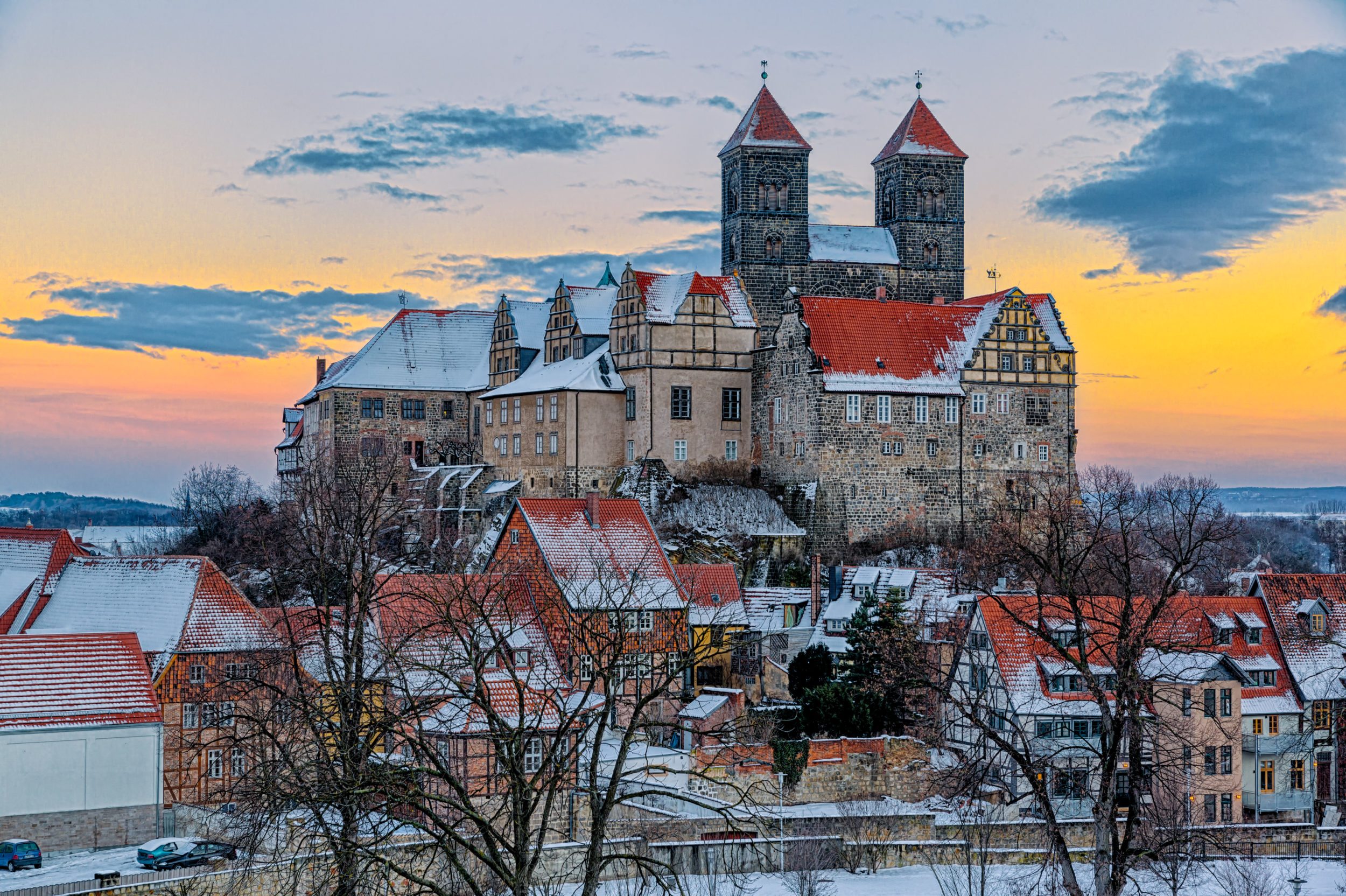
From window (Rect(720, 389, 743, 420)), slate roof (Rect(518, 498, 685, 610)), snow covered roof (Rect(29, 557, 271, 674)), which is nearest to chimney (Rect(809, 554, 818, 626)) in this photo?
slate roof (Rect(518, 498, 685, 610))

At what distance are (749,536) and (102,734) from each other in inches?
1161

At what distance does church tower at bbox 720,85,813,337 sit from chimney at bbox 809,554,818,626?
2167 cm

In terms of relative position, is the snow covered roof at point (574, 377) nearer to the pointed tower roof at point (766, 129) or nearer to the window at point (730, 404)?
the window at point (730, 404)

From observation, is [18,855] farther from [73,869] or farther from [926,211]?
[926,211]

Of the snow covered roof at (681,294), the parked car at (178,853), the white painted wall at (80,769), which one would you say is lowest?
the parked car at (178,853)

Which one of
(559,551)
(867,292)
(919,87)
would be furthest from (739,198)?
(559,551)

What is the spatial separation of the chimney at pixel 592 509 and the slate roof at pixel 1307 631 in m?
20.8

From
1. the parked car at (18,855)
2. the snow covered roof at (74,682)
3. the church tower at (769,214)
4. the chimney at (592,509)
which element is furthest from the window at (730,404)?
the parked car at (18,855)

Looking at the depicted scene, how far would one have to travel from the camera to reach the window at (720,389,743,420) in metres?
66.9

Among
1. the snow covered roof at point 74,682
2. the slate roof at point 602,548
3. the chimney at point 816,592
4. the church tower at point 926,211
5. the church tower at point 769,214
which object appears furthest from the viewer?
the church tower at point 926,211

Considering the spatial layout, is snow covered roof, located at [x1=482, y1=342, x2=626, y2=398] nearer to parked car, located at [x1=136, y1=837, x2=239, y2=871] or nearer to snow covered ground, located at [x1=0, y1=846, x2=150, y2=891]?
snow covered ground, located at [x1=0, y1=846, x2=150, y2=891]

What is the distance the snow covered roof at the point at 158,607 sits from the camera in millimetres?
42812

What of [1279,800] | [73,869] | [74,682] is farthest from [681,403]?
[73,869]

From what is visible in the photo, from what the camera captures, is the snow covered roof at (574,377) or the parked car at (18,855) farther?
the snow covered roof at (574,377)
